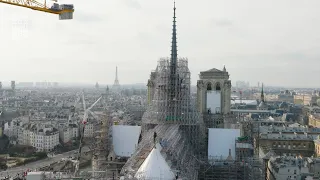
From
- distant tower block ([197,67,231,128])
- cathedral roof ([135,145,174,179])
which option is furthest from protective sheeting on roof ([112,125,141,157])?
cathedral roof ([135,145,174,179])

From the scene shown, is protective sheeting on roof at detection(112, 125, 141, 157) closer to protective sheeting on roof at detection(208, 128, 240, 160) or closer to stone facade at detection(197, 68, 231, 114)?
protective sheeting on roof at detection(208, 128, 240, 160)

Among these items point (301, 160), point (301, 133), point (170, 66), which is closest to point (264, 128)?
point (301, 133)

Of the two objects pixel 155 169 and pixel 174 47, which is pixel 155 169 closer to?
pixel 155 169

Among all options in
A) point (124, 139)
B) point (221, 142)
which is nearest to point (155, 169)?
point (221, 142)

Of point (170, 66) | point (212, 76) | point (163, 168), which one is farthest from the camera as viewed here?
point (212, 76)

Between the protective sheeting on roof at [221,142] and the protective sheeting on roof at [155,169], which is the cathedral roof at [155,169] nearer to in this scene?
the protective sheeting on roof at [155,169]

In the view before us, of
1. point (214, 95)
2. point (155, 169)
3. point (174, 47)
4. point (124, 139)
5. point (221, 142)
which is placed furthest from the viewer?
point (214, 95)

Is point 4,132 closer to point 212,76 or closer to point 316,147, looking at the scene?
point 212,76
